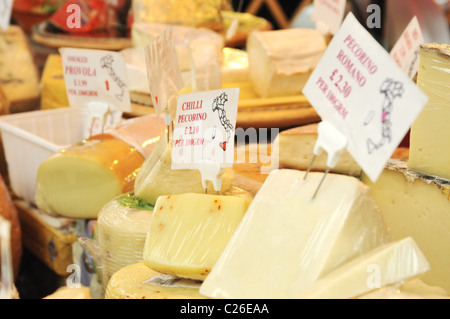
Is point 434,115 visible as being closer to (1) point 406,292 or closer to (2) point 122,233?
(1) point 406,292

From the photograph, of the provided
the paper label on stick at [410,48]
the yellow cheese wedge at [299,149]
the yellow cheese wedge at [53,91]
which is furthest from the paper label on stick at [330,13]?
the yellow cheese wedge at [53,91]

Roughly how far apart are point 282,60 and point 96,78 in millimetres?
708

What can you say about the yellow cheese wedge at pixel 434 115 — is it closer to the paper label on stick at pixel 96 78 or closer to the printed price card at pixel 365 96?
the printed price card at pixel 365 96

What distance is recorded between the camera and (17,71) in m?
2.18

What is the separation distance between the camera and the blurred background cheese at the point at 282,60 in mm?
1878

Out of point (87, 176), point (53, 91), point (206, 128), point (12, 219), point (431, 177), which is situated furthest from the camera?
point (53, 91)

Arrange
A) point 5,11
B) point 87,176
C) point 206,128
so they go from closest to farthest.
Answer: point 206,128
point 87,176
point 5,11

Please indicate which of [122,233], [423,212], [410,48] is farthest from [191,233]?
[410,48]

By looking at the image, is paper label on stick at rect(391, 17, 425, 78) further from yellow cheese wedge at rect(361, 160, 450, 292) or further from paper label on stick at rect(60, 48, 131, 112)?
paper label on stick at rect(60, 48, 131, 112)

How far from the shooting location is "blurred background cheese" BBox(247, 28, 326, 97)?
1.88m

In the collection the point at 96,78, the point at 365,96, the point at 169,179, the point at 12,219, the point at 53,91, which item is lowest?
the point at 12,219

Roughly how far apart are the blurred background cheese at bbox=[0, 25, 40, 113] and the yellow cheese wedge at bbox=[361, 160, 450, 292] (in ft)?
4.93

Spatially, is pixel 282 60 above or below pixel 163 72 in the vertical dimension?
below

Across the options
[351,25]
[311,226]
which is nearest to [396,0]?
[351,25]
